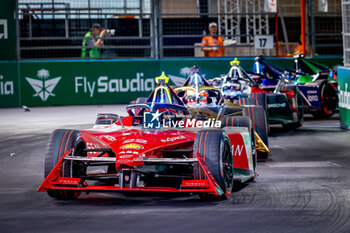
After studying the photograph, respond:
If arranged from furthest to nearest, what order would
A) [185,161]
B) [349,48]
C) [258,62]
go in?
[258,62], [349,48], [185,161]

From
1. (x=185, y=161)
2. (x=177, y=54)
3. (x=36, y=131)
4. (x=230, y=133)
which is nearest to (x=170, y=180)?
(x=230, y=133)

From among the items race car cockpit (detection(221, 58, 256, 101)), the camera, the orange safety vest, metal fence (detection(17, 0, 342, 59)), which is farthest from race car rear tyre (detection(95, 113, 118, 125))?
the orange safety vest

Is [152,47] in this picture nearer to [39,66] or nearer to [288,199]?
[39,66]

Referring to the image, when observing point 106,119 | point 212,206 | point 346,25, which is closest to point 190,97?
point 106,119

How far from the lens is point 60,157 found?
7523 millimetres

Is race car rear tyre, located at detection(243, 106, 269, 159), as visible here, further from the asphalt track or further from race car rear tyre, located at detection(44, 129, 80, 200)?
race car rear tyre, located at detection(44, 129, 80, 200)

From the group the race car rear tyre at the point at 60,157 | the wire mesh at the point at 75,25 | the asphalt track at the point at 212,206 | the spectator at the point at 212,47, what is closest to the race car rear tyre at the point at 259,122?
the asphalt track at the point at 212,206

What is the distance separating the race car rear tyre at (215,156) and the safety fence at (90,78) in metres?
15.1

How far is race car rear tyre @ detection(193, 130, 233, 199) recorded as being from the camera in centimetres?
716

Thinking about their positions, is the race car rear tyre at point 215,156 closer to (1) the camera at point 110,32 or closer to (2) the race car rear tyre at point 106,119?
(2) the race car rear tyre at point 106,119

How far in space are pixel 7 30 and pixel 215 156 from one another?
656 inches

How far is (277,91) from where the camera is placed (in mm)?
15602

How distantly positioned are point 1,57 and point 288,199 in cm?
1658

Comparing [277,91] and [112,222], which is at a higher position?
[277,91]
